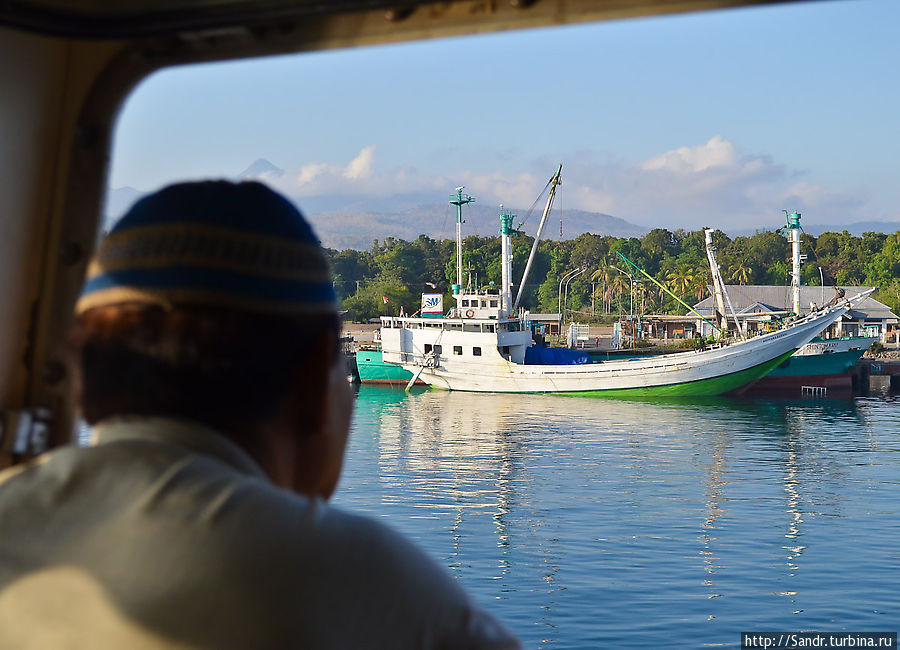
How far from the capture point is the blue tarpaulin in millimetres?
33469

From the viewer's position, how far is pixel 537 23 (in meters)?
1.32

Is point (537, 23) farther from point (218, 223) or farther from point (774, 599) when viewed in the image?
point (774, 599)

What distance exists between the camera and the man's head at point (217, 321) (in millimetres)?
817

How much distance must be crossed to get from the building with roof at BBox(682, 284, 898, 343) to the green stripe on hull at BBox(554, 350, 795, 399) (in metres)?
3.11

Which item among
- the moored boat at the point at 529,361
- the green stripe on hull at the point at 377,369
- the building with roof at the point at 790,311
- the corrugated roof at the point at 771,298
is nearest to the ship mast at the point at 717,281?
the building with roof at the point at 790,311

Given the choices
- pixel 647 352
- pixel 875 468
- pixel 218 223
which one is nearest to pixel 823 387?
pixel 647 352

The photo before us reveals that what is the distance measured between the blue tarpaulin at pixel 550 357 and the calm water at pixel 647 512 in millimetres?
4047

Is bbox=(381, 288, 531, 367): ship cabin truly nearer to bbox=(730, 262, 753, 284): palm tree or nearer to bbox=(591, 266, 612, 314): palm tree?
bbox=(730, 262, 753, 284): palm tree

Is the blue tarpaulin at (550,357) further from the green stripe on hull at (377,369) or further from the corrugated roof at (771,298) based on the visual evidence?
the corrugated roof at (771,298)

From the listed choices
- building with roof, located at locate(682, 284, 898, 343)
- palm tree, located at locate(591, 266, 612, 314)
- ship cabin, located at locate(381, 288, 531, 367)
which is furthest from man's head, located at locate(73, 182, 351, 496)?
palm tree, located at locate(591, 266, 612, 314)

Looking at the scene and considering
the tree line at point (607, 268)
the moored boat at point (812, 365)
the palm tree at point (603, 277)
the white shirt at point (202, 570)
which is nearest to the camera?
the white shirt at point (202, 570)

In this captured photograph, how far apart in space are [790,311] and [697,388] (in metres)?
14.0

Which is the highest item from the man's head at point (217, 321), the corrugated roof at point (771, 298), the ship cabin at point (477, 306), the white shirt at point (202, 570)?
the corrugated roof at point (771, 298)

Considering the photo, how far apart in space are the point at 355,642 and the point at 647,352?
39774 mm
